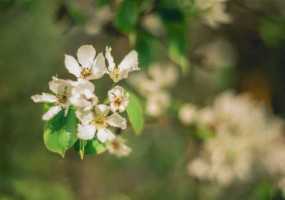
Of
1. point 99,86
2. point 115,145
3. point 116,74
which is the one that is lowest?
point 116,74

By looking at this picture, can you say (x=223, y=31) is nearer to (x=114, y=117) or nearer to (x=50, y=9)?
(x=50, y=9)

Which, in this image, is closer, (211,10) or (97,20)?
(211,10)

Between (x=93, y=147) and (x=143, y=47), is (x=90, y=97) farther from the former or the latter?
(x=143, y=47)

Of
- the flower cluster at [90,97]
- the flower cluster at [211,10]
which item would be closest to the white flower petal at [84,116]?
the flower cluster at [90,97]

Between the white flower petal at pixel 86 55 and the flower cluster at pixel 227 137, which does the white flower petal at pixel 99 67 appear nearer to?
the white flower petal at pixel 86 55

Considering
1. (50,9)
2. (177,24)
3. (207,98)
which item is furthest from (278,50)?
(177,24)

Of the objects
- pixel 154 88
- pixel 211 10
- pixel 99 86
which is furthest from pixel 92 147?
pixel 99 86

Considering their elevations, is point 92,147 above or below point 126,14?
below
